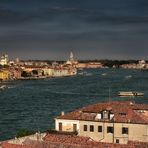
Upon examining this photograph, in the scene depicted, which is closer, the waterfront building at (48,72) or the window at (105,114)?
the window at (105,114)

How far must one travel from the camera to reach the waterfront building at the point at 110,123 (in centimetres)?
1850

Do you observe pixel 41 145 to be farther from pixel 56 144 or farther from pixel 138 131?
pixel 138 131

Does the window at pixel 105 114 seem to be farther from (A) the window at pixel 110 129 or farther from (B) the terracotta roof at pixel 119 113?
(A) the window at pixel 110 129

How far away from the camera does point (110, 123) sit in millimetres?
18922

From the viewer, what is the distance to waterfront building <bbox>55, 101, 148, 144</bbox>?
18500 millimetres

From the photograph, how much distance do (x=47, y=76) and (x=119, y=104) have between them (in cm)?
12297

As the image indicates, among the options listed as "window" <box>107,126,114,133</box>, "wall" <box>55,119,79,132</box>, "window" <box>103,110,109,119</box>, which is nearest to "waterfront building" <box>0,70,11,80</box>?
"wall" <box>55,119,79,132</box>

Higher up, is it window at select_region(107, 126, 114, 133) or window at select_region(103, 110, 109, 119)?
window at select_region(103, 110, 109, 119)

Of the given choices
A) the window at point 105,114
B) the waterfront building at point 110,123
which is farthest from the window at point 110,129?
the window at point 105,114

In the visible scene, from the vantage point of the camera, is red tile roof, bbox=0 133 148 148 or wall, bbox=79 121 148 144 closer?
red tile roof, bbox=0 133 148 148

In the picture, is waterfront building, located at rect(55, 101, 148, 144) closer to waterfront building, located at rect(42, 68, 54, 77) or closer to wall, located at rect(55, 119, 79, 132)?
wall, located at rect(55, 119, 79, 132)

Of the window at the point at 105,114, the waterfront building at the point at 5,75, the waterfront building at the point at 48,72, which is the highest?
the window at the point at 105,114

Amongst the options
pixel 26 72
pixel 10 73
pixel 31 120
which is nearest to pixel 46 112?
pixel 31 120

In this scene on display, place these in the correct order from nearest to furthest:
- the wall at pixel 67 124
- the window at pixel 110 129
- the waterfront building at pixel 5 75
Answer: the window at pixel 110 129, the wall at pixel 67 124, the waterfront building at pixel 5 75
